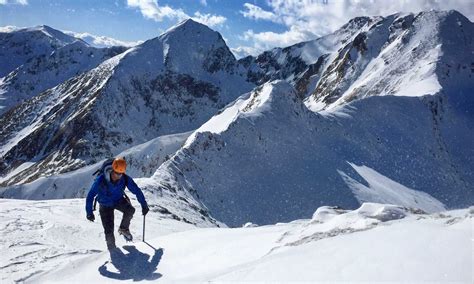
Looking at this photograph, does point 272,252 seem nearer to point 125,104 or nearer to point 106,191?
point 106,191

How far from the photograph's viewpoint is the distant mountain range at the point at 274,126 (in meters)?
37.9

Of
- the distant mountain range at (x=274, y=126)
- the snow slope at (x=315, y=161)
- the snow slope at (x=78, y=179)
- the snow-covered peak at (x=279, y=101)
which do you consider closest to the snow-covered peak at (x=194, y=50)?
the distant mountain range at (x=274, y=126)

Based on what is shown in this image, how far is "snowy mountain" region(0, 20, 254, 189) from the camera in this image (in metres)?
126

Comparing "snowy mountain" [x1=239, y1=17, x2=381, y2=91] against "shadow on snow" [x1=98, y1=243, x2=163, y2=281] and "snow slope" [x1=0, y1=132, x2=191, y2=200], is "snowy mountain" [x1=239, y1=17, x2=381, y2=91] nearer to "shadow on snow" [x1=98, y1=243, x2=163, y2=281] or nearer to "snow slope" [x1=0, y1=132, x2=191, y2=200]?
"snow slope" [x1=0, y1=132, x2=191, y2=200]

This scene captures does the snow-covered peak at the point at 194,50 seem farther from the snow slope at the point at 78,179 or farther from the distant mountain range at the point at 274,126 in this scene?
the snow slope at the point at 78,179

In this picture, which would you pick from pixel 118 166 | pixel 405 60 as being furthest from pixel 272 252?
pixel 405 60

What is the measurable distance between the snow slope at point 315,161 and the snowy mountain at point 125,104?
275 ft

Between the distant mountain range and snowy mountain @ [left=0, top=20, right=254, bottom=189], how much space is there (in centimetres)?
48

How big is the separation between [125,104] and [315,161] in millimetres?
105810

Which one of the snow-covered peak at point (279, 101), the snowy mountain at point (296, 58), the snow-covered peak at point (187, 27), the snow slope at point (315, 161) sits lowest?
the snow slope at point (315, 161)

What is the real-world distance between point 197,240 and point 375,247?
527cm

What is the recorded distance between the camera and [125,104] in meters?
139

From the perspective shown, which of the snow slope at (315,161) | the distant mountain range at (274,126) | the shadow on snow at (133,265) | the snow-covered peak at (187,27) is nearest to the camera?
the shadow on snow at (133,265)

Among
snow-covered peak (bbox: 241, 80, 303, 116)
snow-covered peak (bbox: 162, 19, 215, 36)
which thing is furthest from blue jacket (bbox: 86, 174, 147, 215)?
snow-covered peak (bbox: 162, 19, 215, 36)
